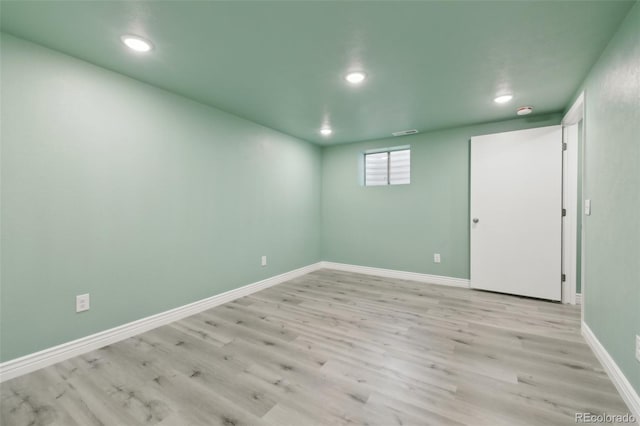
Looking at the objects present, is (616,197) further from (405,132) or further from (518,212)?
(405,132)

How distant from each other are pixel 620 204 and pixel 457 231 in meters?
2.19

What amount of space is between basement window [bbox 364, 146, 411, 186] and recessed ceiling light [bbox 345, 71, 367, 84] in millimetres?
2158

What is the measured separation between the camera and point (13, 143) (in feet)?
5.86

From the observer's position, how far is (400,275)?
4250 millimetres

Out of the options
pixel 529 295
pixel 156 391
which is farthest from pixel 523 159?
pixel 156 391

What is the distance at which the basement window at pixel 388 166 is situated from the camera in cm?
435

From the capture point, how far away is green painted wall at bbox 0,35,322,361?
1.82 m

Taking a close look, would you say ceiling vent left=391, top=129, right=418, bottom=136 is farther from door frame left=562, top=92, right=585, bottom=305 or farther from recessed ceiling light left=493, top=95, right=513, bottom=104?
door frame left=562, top=92, right=585, bottom=305

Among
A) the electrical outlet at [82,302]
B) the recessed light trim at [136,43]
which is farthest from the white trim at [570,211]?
the electrical outlet at [82,302]

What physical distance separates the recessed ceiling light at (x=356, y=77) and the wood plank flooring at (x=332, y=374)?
2.24m

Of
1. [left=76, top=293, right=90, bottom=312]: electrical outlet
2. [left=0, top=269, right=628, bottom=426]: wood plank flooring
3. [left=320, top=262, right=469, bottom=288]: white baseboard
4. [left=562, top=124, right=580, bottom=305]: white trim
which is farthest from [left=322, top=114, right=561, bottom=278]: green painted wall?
[left=76, top=293, right=90, bottom=312]: electrical outlet

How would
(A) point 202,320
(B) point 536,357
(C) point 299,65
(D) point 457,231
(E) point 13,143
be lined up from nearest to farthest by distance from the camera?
(E) point 13,143, (B) point 536,357, (C) point 299,65, (A) point 202,320, (D) point 457,231

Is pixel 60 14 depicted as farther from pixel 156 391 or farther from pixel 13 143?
pixel 156 391

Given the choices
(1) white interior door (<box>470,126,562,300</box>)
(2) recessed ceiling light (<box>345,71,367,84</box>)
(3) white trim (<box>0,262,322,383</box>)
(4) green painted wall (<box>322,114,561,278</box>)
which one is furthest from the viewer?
(4) green painted wall (<box>322,114,561,278</box>)
